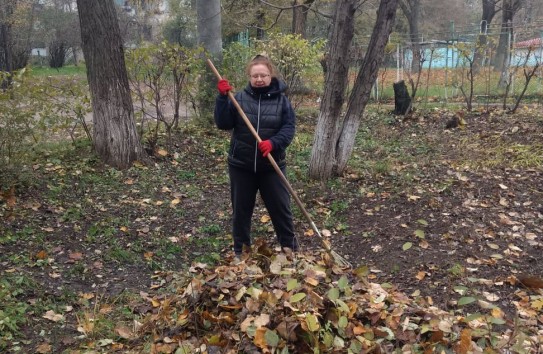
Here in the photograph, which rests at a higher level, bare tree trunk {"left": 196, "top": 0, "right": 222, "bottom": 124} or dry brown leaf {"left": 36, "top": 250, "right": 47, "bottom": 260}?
bare tree trunk {"left": 196, "top": 0, "right": 222, "bottom": 124}

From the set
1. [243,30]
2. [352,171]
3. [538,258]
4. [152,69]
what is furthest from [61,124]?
[243,30]

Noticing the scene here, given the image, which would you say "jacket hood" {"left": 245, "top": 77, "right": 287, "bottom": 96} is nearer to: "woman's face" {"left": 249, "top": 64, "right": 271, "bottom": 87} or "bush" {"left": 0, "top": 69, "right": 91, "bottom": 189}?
"woman's face" {"left": 249, "top": 64, "right": 271, "bottom": 87}

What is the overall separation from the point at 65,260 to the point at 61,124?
2.74 metres

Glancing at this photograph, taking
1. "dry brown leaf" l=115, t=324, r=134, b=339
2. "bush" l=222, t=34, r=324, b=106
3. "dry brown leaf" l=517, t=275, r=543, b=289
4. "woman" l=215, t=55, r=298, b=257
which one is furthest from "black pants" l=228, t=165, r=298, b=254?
"bush" l=222, t=34, r=324, b=106

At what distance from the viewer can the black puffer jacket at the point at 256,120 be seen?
4020mm

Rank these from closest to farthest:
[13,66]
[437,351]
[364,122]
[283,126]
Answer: [437,351], [283,126], [364,122], [13,66]

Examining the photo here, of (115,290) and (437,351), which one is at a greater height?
(437,351)

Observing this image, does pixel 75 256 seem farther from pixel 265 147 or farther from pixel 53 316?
pixel 265 147

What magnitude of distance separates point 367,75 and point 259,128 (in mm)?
2749

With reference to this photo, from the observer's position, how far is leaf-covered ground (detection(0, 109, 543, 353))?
109 inches

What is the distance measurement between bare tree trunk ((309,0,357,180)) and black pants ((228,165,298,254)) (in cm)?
225

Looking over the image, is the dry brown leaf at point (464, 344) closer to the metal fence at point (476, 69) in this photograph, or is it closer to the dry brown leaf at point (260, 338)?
the dry brown leaf at point (260, 338)

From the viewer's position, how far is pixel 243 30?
18328 millimetres

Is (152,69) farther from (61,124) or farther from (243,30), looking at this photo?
(243,30)
